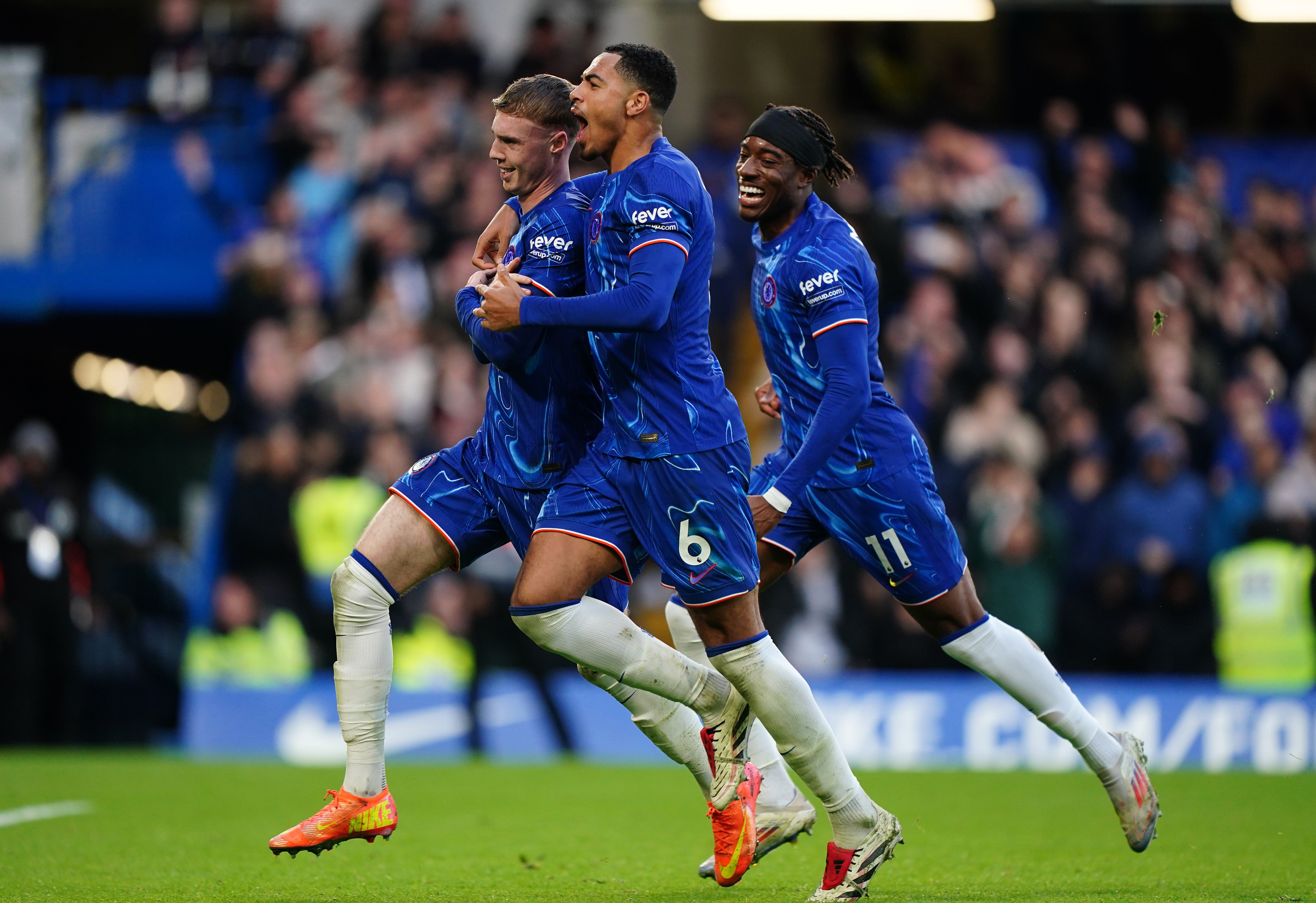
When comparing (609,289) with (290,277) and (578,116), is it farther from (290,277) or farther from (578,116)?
(290,277)

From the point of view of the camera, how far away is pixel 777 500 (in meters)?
5.42

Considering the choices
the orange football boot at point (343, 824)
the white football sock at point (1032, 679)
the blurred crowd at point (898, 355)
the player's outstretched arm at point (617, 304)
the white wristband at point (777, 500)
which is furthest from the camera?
the blurred crowd at point (898, 355)

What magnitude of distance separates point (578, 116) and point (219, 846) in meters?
3.33

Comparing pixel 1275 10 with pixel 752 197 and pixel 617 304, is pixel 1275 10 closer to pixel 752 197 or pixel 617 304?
pixel 752 197

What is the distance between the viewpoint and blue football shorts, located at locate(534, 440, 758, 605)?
5.09 meters

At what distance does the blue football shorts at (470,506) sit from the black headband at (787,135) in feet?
4.40

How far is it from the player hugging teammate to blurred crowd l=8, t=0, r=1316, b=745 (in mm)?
6227

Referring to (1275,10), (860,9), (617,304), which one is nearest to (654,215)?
(617,304)

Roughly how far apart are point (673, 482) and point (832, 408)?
23.9 inches

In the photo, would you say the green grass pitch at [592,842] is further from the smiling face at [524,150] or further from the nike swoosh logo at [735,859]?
the smiling face at [524,150]

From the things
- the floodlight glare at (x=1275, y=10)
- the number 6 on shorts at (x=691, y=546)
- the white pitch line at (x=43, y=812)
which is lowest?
the white pitch line at (x=43, y=812)

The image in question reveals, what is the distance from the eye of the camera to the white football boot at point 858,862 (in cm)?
519

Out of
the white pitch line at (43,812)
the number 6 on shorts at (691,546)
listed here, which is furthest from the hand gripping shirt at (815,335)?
the white pitch line at (43,812)

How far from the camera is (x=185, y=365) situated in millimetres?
19469
